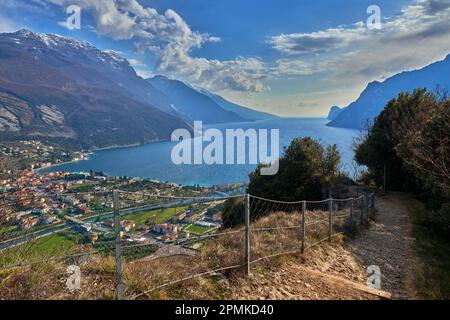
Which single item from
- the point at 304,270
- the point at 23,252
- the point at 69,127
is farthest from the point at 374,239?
the point at 69,127

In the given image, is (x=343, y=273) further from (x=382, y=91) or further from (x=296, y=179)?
(x=382, y=91)

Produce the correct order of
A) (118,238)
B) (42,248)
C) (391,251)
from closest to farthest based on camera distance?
(118,238) < (42,248) < (391,251)

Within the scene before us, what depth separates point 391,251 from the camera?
328 inches

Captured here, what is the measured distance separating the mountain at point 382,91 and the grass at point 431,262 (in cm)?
15445

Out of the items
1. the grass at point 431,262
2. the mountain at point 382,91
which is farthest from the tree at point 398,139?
the mountain at point 382,91

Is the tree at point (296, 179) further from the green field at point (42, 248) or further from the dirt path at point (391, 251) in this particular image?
the green field at point (42, 248)

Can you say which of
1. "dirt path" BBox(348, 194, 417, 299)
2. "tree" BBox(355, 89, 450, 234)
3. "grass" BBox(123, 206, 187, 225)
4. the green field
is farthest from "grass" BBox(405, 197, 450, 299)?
"tree" BBox(355, 89, 450, 234)

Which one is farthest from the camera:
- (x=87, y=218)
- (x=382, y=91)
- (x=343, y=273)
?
(x=382, y=91)

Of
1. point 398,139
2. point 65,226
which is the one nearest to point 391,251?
point 65,226

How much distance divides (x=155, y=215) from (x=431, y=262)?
24.7ft

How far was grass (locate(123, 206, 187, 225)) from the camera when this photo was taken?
11.2ft

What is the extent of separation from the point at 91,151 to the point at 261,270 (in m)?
125

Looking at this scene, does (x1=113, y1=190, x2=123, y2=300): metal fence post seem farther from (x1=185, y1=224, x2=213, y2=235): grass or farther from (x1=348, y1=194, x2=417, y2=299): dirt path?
(x1=348, y1=194, x2=417, y2=299): dirt path

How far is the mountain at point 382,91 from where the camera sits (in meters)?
159
